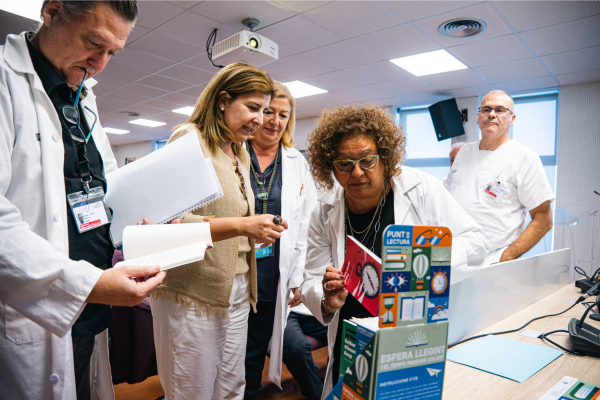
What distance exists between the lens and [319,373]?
280 cm

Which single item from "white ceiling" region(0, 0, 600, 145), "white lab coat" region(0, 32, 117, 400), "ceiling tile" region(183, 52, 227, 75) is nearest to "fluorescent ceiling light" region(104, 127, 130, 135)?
"white ceiling" region(0, 0, 600, 145)

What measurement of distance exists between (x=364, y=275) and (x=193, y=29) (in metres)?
4.05

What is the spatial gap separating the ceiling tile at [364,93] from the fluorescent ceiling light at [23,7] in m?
4.86

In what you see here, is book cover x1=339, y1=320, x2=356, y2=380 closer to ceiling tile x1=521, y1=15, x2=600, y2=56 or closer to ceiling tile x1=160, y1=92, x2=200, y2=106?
ceiling tile x1=521, y1=15, x2=600, y2=56

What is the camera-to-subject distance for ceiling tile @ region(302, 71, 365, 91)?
5363 millimetres

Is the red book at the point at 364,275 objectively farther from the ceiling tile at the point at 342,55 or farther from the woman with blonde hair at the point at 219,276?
the ceiling tile at the point at 342,55

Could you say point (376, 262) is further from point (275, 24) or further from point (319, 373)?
point (275, 24)

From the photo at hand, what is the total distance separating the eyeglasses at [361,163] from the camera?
1.26 meters

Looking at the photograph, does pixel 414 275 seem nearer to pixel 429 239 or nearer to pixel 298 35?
pixel 429 239

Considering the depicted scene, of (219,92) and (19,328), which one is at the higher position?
(219,92)

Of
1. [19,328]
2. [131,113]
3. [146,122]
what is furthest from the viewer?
[146,122]

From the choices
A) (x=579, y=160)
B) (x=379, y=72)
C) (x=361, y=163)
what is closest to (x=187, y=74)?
(x=379, y=72)

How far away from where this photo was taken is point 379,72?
5.15 metres

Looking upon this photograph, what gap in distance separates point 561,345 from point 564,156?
5354 millimetres
